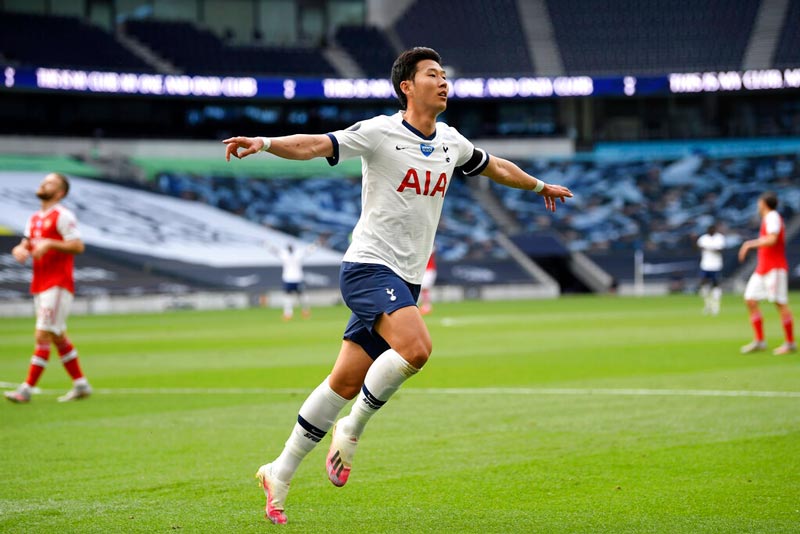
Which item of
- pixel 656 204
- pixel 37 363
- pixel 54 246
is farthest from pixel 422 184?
pixel 656 204

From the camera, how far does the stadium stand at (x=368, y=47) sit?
57.3m

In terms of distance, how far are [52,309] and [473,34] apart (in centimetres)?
4815

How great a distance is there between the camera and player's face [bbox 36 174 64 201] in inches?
441

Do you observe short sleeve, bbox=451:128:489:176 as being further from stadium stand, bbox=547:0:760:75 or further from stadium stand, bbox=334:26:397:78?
stadium stand, bbox=334:26:397:78

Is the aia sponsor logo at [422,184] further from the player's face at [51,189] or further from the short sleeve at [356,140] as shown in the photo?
the player's face at [51,189]

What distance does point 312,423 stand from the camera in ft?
19.7

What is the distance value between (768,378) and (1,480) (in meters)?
9.00

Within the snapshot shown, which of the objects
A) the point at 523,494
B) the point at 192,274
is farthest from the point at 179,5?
the point at 523,494

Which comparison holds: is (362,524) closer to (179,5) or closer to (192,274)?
(192,274)

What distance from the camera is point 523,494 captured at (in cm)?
643

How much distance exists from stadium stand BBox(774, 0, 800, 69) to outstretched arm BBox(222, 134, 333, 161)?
5093 centimetres

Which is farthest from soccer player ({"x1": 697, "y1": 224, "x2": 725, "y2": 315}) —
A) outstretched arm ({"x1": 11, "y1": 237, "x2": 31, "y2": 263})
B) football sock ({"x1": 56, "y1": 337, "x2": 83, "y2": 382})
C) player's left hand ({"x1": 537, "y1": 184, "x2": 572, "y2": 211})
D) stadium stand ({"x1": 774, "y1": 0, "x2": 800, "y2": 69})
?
stadium stand ({"x1": 774, "y1": 0, "x2": 800, "y2": 69})

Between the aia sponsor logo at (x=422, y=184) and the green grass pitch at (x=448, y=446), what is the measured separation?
1876 millimetres

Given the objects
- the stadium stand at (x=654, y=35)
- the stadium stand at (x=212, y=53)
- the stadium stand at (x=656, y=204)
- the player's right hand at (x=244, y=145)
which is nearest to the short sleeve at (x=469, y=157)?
the player's right hand at (x=244, y=145)
